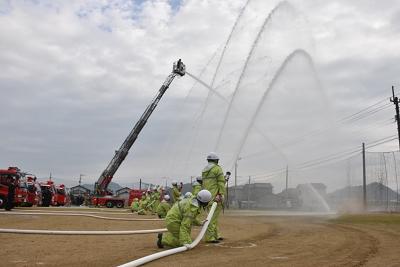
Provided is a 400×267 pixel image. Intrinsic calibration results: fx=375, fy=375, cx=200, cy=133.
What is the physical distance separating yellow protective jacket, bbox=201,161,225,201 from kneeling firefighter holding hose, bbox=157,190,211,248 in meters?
1.56

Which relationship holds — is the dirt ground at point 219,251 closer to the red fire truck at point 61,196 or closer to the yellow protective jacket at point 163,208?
the yellow protective jacket at point 163,208

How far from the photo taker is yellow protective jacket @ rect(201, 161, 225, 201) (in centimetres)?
992

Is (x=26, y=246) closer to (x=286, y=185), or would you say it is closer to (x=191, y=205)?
(x=191, y=205)

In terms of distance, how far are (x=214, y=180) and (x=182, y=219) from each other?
194 cm

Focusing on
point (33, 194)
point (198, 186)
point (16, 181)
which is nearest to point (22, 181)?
point (16, 181)

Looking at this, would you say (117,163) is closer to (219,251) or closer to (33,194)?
(33,194)

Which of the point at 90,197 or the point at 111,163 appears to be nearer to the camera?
the point at 111,163

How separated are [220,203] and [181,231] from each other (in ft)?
6.67

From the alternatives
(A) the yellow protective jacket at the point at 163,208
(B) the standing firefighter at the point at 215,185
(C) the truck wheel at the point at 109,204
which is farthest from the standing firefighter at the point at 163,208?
(C) the truck wheel at the point at 109,204

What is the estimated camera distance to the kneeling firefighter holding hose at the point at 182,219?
816 cm

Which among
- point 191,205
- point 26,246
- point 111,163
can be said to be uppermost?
point 111,163

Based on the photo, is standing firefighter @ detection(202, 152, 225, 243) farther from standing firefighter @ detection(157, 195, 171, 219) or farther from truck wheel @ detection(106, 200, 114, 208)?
truck wheel @ detection(106, 200, 114, 208)

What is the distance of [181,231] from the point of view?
813 cm

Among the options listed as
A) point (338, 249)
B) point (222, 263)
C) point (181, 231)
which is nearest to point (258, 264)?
point (222, 263)
